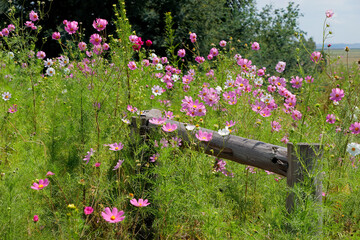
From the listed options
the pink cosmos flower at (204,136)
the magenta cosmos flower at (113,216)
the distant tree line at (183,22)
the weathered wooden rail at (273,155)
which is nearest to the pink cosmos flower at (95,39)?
the weathered wooden rail at (273,155)

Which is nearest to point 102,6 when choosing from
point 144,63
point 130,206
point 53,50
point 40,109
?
point 53,50

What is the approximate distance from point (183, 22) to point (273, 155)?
6.79m

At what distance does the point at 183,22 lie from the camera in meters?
8.44

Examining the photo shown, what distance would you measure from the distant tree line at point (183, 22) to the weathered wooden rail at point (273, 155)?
5.29m

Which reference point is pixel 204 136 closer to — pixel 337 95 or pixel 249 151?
pixel 249 151

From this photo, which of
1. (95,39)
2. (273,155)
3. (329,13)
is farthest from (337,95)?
(95,39)

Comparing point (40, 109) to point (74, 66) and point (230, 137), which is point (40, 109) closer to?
point (74, 66)

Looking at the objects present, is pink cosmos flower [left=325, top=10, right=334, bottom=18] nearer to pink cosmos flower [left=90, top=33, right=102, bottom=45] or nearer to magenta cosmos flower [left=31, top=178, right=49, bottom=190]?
pink cosmos flower [left=90, top=33, right=102, bottom=45]

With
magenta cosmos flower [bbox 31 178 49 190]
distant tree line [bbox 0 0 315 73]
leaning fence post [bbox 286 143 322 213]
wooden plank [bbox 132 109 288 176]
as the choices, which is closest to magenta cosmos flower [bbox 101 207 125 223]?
magenta cosmos flower [bbox 31 178 49 190]

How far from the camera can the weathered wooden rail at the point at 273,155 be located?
6.70 ft

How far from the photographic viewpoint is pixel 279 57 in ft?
31.0

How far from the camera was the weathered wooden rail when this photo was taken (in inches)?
80.4

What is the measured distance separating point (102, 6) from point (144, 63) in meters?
4.39

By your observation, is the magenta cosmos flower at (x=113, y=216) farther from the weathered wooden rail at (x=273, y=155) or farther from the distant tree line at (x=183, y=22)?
the distant tree line at (x=183, y=22)
